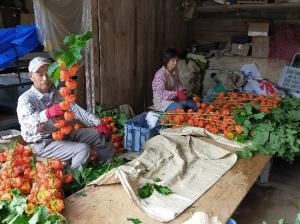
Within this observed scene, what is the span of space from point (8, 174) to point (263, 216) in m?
2.61

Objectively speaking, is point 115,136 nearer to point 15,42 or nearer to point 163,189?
point 163,189

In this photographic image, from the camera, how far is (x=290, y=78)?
600 centimetres

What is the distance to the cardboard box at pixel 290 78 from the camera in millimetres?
5910

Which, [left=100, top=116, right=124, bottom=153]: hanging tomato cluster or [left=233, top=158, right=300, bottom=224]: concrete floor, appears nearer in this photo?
[left=233, top=158, right=300, bottom=224]: concrete floor

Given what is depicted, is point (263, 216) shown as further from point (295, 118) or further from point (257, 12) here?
point (257, 12)

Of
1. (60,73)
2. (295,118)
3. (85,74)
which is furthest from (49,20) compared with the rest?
(295,118)

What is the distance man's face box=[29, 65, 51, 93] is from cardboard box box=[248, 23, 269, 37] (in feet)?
15.3

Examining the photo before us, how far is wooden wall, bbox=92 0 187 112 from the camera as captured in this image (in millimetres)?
4641

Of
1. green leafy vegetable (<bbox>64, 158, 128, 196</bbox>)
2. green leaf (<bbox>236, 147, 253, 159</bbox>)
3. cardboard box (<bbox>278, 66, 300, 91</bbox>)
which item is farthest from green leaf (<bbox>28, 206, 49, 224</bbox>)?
cardboard box (<bbox>278, 66, 300, 91</bbox>)

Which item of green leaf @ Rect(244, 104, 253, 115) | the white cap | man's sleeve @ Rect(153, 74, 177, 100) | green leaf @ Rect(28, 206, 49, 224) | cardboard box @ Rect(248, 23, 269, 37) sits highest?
cardboard box @ Rect(248, 23, 269, 37)

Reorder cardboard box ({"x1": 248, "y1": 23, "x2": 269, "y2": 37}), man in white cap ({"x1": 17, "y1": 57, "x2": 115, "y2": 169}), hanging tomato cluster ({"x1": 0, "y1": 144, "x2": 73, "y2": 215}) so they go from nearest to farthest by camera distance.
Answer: hanging tomato cluster ({"x1": 0, "y1": 144, "x2": 73, "y2": 215})
man in white cap ({"x1": 17, "y1": 57, "x2": 115, "y2": 169})
cardboard box ({"x1": 248, "y1": 23, "x2": 269, "y2": 37})

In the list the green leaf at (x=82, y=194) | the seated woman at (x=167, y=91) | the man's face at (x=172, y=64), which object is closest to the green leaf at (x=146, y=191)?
the green leaf at (x=82, y=194)

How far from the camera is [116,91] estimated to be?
16.7 ft

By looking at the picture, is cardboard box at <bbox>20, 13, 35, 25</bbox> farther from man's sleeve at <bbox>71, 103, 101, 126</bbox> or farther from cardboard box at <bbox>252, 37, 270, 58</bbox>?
cardboard box at <bbox>252, 37, 270, 58</bbox>
